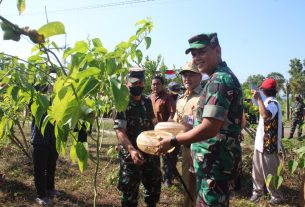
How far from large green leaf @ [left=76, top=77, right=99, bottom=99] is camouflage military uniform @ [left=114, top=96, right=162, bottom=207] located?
2.24 metres

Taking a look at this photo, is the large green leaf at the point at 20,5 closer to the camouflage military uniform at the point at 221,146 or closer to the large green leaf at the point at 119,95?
the large green leaf at the point at 119,95

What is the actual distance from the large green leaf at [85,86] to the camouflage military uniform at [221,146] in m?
1.20

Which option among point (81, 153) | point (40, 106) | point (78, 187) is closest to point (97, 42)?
point (40, 106)

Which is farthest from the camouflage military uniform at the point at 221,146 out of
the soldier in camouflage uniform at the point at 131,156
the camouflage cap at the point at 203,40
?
the soldier in camouflage uniform at the point at 131,156

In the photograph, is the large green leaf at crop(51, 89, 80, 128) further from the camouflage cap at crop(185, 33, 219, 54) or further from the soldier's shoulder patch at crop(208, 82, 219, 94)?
the camouflage cap at crop(185, 33, 219, 54)

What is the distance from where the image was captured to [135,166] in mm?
3361

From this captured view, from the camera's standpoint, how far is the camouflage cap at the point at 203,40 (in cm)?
230

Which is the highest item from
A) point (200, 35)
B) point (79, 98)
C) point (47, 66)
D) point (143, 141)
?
point (200, 35)

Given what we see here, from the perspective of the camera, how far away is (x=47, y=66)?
1.61 m

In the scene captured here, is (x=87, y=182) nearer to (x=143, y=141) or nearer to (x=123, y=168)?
(x=123, y=168)

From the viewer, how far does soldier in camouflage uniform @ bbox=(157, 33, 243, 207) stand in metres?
2.13

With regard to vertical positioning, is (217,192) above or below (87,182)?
above

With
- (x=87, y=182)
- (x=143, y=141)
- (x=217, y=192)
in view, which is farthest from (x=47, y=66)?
(x=87, y=182)

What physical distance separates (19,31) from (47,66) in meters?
0.81
